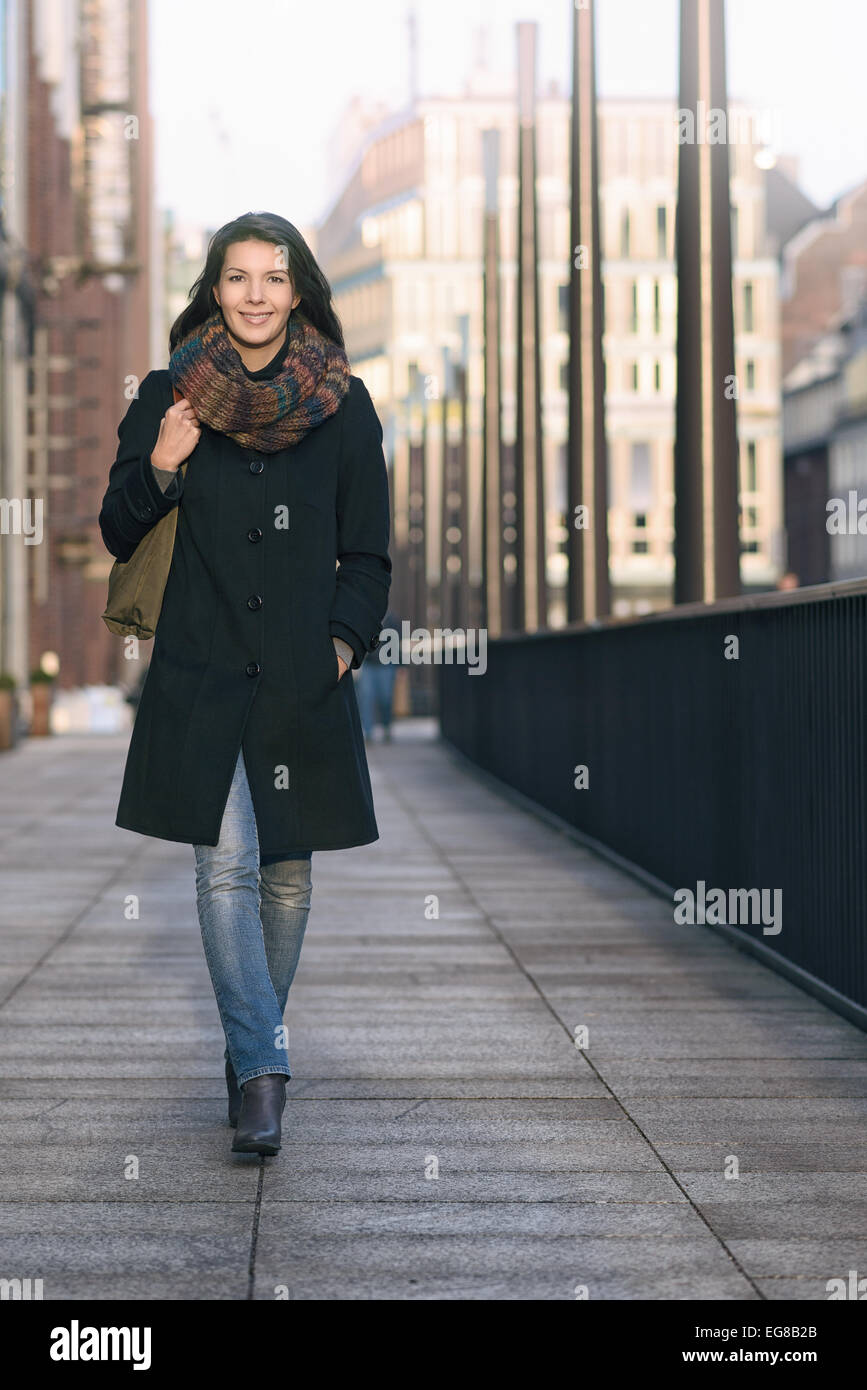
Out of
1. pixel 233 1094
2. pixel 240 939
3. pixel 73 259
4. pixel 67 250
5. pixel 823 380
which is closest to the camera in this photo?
pixel 240 939

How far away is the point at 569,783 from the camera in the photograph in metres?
14.5

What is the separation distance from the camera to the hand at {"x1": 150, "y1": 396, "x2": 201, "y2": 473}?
16.0 ft

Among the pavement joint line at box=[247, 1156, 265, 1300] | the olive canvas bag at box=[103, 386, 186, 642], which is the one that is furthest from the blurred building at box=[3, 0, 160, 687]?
the pavement joint line at box=[247, 1156, 265, 1300]

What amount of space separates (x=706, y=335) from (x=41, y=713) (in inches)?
952

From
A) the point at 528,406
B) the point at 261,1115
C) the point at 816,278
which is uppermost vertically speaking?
the point at 816,278

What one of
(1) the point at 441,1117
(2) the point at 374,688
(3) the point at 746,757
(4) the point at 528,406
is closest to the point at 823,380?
(2) the point at 374,688

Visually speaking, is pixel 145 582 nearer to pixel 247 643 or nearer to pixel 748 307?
pixel 247 643

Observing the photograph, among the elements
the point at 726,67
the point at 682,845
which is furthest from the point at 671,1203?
the point at 726,67

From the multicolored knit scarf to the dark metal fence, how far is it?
88.9 inches

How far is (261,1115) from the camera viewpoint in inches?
195

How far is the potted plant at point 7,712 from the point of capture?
29.2 metres

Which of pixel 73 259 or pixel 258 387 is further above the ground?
pixel 73 259
